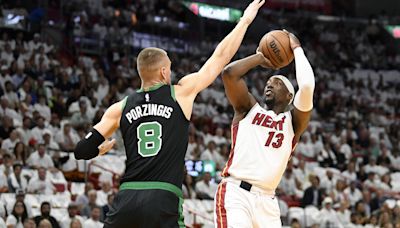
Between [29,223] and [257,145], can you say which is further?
[29,223]

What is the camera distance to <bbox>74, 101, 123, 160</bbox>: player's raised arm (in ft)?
18.6

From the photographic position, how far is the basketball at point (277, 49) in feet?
22.9

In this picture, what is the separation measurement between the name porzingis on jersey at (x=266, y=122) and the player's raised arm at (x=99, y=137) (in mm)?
1668

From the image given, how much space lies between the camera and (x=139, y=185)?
553 cm

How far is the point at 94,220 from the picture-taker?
45.7 ft

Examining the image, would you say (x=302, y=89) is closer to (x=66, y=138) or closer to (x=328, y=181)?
(x=66, y=138)

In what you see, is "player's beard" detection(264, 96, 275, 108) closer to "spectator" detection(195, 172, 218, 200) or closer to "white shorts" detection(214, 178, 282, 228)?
"white shorts" detection(214, 178, 282, 228)

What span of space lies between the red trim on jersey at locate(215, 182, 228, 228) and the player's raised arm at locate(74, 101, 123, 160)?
1505 millimetres

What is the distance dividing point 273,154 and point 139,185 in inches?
71.7

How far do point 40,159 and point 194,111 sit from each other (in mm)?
6666

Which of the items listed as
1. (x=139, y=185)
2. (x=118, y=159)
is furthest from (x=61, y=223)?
(x=139, y=185)

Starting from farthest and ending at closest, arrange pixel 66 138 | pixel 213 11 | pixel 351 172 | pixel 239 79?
→ pixel 213 11 → pixel 351 172 → pixel 66 138 → pixel 239 79

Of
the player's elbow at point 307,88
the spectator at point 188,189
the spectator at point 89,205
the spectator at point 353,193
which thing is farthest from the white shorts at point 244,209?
the spectator at point 353,193

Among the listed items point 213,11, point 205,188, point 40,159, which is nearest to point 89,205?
point 40,159
